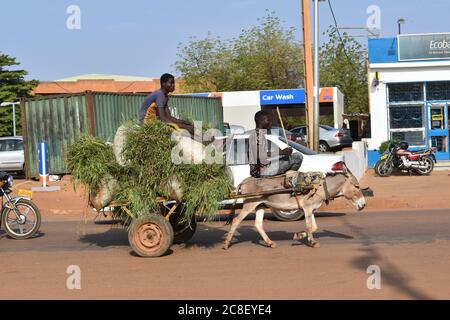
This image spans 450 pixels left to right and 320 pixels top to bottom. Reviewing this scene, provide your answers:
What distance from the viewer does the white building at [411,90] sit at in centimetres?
2502

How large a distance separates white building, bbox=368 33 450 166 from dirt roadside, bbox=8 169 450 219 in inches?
139

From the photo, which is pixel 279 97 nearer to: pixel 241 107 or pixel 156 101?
pixel 241 107

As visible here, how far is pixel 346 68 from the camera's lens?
5091 centimetres

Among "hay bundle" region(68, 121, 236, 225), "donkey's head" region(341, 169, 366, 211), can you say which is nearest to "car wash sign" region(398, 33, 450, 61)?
"donkey's head" region(341, 169, 366, 211)

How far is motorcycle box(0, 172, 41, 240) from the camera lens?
38.7 ft

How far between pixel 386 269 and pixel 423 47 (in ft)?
61.5

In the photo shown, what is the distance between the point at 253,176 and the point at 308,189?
833 mm

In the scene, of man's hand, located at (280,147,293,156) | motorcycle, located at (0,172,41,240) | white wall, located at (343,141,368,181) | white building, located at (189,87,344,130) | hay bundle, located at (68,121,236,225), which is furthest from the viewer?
white building, located at (189,87,344,130)

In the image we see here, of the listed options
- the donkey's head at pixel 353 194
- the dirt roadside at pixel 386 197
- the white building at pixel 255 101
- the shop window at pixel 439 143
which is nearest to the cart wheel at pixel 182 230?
the donkey's head at pixel 353 194

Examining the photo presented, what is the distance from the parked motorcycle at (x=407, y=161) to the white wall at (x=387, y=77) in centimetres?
357

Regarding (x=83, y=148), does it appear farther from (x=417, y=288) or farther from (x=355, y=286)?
(x=417, y=288)

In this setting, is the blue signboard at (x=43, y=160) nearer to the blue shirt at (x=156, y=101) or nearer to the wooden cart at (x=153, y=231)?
the blue shirt at (x=156, y=101)

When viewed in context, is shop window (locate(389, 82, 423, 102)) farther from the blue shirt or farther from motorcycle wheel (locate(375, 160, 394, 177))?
the blue shirt

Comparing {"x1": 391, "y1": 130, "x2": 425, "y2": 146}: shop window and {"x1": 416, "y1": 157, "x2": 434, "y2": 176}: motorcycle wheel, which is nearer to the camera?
{"x1": 416, "y1": 157, "x2": 434, "y2": 176}: motorcycle wheel
